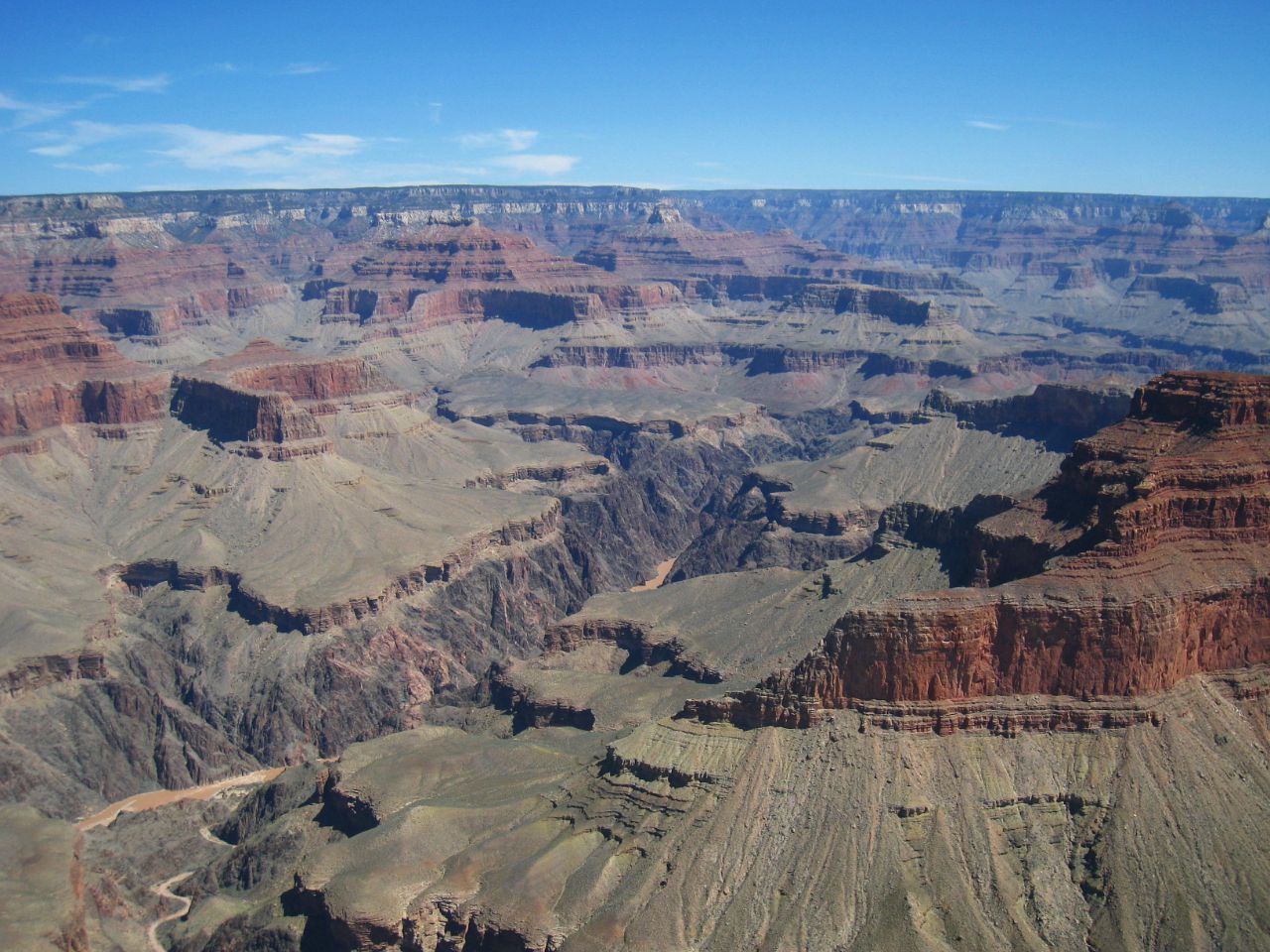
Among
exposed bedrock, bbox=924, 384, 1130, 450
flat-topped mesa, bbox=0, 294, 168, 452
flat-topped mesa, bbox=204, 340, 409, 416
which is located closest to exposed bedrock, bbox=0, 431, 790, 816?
flat-topped mesa, bbox=0, 294, 168, 452

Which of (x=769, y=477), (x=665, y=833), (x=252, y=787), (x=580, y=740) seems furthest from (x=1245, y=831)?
(x=769, y=477)

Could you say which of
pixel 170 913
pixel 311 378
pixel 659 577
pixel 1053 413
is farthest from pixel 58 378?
pixel 1053 413

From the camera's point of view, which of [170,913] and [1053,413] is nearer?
[170,913]

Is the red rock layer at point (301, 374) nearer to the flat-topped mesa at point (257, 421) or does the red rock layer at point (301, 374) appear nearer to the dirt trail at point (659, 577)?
the flat-topped mesa at point (257, 421)

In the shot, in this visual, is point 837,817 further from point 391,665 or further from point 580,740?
point 391,665

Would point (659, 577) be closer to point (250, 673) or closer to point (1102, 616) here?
point (250, 673)

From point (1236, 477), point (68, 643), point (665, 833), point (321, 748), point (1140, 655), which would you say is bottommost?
point (321, 748)
